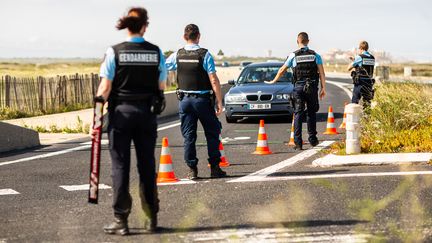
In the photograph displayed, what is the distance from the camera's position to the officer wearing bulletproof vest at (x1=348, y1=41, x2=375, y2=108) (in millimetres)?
17703

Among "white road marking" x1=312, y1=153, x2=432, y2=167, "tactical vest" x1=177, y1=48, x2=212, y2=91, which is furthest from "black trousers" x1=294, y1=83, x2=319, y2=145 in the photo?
"tactical vest" x1=177, y1=48, x2=212, y2=91

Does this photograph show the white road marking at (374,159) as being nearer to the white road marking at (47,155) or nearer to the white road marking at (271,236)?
the white road marking at (271,236)

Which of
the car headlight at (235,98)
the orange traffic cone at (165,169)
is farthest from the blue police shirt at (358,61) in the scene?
the orange traffic cone at (165,169)

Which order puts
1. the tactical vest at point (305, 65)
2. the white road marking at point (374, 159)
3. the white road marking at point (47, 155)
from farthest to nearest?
the tactical vest at point (305, 65), the white road marking at point (47, 155), the white road marking at point (374, 159)

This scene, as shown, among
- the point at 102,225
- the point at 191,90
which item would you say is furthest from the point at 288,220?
the point at 191,90

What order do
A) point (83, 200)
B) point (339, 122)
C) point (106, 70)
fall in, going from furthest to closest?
point (339, 122), point (83, 200), point (106, 70)

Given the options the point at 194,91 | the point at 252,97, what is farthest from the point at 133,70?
the point at 252,97

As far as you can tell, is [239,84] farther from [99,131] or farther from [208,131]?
[99,131]

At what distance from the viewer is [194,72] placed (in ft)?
34.6

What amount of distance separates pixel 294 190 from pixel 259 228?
7.26 feet

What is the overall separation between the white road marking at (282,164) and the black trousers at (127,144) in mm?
3364

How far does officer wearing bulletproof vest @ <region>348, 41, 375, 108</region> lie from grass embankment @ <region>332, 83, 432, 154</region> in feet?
2.70

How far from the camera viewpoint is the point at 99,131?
280 inches

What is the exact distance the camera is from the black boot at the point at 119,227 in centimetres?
706
